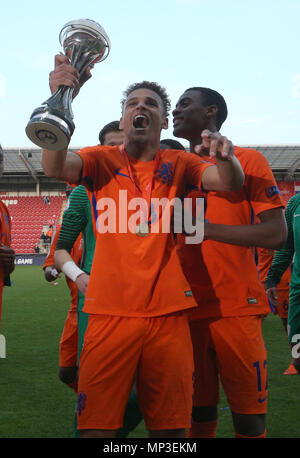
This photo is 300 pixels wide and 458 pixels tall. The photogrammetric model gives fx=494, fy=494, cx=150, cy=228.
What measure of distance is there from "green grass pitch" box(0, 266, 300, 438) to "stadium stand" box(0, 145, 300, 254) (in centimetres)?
2409

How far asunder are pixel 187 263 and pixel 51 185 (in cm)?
3873

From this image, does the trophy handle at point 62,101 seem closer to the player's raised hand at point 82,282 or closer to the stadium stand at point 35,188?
the player's raised hand at point 82,282

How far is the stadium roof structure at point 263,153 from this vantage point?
3431 cm

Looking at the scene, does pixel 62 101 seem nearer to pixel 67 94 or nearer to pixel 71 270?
pixel 67 94

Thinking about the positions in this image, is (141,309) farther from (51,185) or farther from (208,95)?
(51,185)

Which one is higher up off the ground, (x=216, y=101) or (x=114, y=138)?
(x=216, y=101)

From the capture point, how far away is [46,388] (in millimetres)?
4734

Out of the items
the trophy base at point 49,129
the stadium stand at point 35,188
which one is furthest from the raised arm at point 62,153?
the stadium stand at point 35,188

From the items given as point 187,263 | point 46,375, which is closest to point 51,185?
point 46,375

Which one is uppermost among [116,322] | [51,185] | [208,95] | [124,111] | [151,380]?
[51,185]

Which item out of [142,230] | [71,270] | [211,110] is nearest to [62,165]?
[142,230]

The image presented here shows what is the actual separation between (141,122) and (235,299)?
994mm

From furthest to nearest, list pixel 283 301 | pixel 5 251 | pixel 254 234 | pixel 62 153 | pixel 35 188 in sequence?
1. pixel 35 188
2. pixel 283 301
3. pixel 5 251
4. pixel 254 234
5. pixel 62 153

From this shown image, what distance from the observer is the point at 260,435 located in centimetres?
234
